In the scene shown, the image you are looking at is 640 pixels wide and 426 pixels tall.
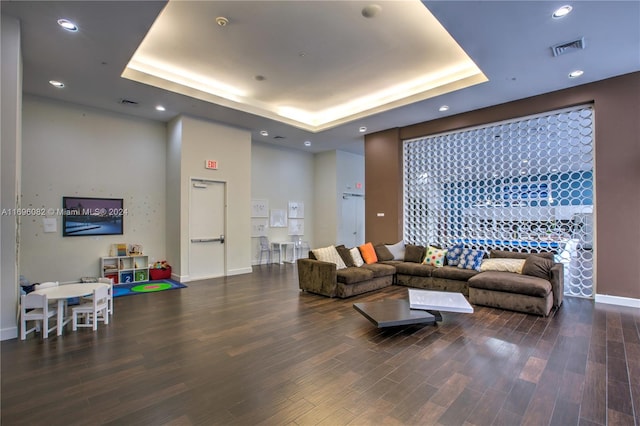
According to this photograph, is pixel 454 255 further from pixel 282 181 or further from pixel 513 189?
pixel 282 181

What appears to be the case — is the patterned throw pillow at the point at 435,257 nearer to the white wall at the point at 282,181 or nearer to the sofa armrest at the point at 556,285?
the sofa armrest at the point at 556,285

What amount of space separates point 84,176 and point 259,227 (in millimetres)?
4237

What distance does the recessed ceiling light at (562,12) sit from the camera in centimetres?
327

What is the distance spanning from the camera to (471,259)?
5613 millimetres

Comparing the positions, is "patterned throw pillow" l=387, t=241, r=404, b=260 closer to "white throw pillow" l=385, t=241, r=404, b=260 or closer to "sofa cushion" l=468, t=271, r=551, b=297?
"white throw pillow" l=385, t=241, r=404, b=260

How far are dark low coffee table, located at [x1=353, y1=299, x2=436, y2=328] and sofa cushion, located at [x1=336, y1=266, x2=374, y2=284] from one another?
103cm

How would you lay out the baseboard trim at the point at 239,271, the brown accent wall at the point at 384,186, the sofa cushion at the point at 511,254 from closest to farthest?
the sofa cushion at the point at 511,254
the baseboard trim at the point at 239,271
the brown accent wall at the point at 384,186

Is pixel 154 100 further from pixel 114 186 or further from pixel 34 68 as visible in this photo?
pixel 114 186

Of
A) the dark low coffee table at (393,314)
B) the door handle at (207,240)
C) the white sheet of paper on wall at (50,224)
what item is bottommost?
the dark low coffee table at (393,314)

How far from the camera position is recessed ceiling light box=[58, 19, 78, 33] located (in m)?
3.51

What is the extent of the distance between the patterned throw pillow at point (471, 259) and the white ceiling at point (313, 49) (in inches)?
112

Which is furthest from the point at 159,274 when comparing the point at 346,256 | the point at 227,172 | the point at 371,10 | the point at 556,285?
the point at 556,285

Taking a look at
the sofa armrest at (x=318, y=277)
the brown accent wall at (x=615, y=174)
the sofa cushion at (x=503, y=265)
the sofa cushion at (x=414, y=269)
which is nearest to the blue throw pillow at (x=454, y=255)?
the sofa cushion at (x=414, y=269)

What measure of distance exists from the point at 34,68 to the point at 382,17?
505cm
